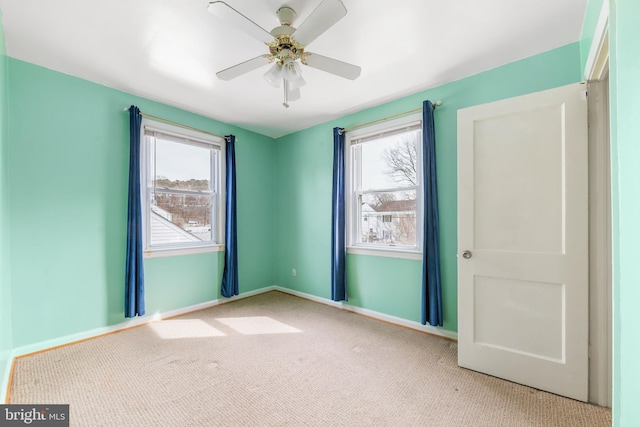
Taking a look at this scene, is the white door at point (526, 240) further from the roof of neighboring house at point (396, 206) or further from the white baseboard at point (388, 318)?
the roof of neighboring house at point (396, 206)

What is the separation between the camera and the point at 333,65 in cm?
201

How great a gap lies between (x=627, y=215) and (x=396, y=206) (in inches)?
90.3

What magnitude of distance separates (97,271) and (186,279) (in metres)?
0.93

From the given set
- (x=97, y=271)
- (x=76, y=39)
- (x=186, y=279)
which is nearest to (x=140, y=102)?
(x=76, y=39)

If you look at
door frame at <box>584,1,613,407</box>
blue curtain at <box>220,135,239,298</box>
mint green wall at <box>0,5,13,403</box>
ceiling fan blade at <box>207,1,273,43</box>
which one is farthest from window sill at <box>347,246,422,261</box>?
mint green wall at <box>0,5,13,403</box>

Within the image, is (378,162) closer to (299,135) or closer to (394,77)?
(394,77)

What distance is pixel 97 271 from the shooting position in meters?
2.75

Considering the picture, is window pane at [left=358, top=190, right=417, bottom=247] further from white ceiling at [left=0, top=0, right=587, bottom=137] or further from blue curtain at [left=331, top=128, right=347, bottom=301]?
white ceiling at [left=0, top=0, right=587, bottom=137]

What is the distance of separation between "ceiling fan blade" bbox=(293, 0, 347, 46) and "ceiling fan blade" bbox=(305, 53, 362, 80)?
0.55ft

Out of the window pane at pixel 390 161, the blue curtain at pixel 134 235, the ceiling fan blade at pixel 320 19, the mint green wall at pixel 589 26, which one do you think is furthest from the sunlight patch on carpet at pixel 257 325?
the mint green wall at pixel 589 26

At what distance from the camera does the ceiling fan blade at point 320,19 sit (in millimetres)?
1463

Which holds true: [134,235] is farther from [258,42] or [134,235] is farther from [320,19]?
[320,19]

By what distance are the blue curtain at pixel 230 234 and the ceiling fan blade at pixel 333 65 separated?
7.07 ft

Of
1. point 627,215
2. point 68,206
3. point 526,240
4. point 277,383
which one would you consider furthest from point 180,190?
point 627,215
